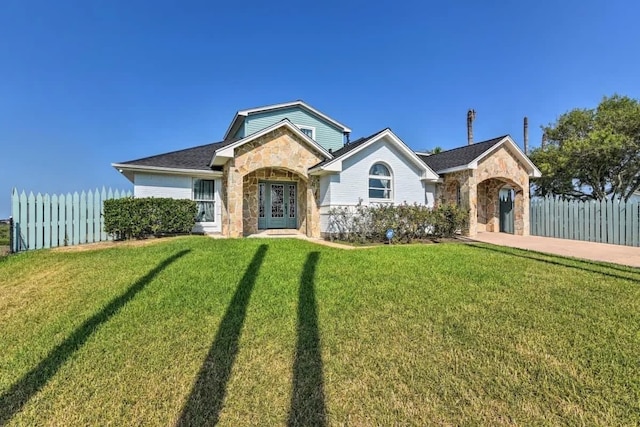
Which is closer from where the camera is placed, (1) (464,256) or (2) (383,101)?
(1) (464,256)

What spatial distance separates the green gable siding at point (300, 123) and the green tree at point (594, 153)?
14.4m

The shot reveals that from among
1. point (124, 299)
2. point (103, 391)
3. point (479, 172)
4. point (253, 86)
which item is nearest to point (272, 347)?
point (103, 391)

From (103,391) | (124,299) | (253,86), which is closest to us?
(103,391)

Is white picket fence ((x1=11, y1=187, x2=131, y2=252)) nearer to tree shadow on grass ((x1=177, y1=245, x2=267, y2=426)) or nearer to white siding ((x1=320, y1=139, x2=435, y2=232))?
white siding ((x1=320, y1=139, x2=435, y2=232))

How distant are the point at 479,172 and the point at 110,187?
660 inches

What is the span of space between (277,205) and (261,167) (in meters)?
3.32

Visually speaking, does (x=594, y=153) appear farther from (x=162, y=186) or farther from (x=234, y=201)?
(x=162, y=186)

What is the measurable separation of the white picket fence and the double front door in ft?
Answer: 19.7

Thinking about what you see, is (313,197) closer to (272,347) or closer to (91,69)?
(272,347)

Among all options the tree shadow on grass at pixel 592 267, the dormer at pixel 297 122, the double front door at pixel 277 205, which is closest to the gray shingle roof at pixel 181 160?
the dormer at pixel 297 122

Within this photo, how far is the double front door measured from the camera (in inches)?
645

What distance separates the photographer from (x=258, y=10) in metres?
15.5

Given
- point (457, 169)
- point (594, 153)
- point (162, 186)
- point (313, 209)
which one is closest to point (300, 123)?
point (313, 209)

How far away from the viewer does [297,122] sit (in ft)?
62.8
